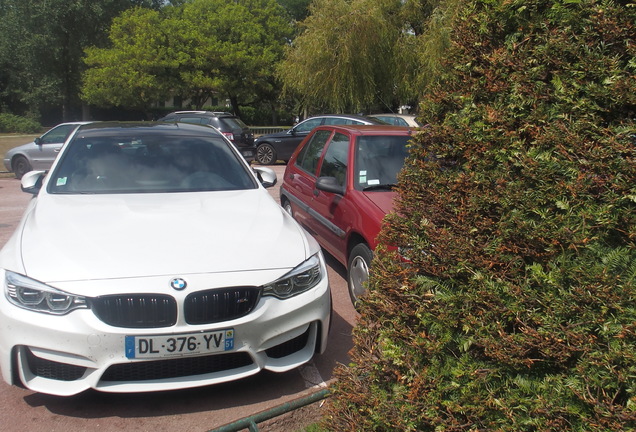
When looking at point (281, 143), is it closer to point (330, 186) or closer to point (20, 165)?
point (20, 165)

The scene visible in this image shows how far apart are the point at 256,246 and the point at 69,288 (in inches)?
44.7

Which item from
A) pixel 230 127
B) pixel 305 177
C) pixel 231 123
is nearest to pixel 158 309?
pixel 305 177

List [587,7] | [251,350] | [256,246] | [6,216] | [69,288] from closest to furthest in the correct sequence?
1. [587,7]
2. [69,288]
3. [251,350]
4. [256,246]
5. [6,216]

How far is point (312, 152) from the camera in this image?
22.6 feet

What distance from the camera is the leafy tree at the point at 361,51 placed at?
1875 centimetres

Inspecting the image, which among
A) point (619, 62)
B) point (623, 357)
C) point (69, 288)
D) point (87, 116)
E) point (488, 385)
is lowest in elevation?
point (87, 116)

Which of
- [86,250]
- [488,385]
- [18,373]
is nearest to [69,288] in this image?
[86,250]

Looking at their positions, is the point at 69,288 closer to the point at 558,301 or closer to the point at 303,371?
the point at 303,371

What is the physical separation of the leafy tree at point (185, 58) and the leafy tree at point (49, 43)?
4.44 metres

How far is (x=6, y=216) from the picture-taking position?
9.38 meters

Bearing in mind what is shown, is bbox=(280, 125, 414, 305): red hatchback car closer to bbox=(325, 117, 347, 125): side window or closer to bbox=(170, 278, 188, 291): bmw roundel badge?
bbox=(170, 278, 188, 291): bmw roundel badge

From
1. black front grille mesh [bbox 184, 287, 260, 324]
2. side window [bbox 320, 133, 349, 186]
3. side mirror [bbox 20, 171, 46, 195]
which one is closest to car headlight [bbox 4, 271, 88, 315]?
black front grille mesh [bbox 184, 287, 260, 324]

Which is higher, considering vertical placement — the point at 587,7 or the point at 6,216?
the point at 587,7

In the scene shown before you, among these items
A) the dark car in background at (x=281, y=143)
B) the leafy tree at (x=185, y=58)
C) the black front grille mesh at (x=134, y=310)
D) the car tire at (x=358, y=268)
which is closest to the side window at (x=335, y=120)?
the dark car in background at (x=281, y=143)
